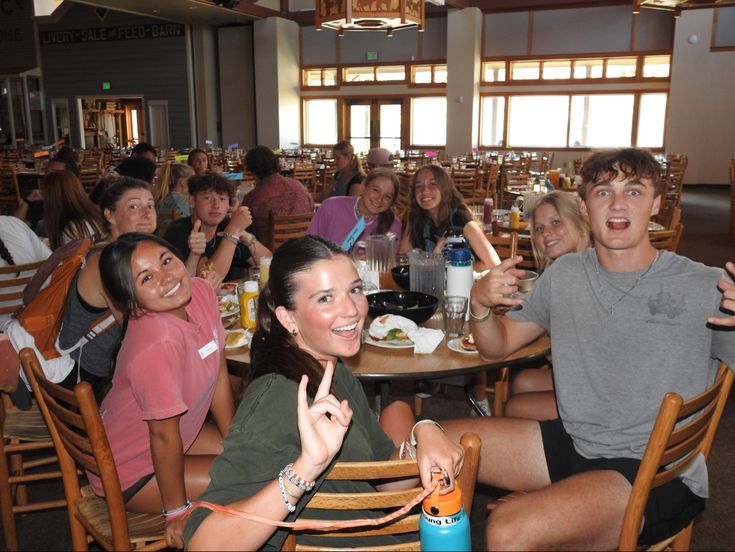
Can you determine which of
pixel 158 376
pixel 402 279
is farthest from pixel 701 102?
pixel 158 376

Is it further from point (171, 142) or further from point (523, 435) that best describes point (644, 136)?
point (523, 435)

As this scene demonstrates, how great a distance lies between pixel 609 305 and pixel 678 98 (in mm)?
13844

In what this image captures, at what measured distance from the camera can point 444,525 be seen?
3.47 feet

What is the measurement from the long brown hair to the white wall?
1213cm

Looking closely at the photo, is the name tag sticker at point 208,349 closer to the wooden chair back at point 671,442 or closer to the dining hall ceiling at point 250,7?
the wooden chair back at point 671,442

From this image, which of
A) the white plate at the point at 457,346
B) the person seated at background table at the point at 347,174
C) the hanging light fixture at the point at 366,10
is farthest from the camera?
the hanging light fixture at the point at 366,10

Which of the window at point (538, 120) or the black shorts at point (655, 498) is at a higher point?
the window at point (538, 120)

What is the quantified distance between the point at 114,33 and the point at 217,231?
640 inches

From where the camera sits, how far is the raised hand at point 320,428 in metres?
1.10

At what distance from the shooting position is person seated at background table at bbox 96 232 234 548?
171 centimetres

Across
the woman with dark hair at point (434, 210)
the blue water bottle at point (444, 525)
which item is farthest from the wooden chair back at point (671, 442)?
the woman with dark hair at point (434, 210)

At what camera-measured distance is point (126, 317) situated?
193 centimetres

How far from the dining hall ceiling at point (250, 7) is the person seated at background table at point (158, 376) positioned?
458 inches

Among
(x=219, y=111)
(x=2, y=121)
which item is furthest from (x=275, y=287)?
(x=2, y=121)
